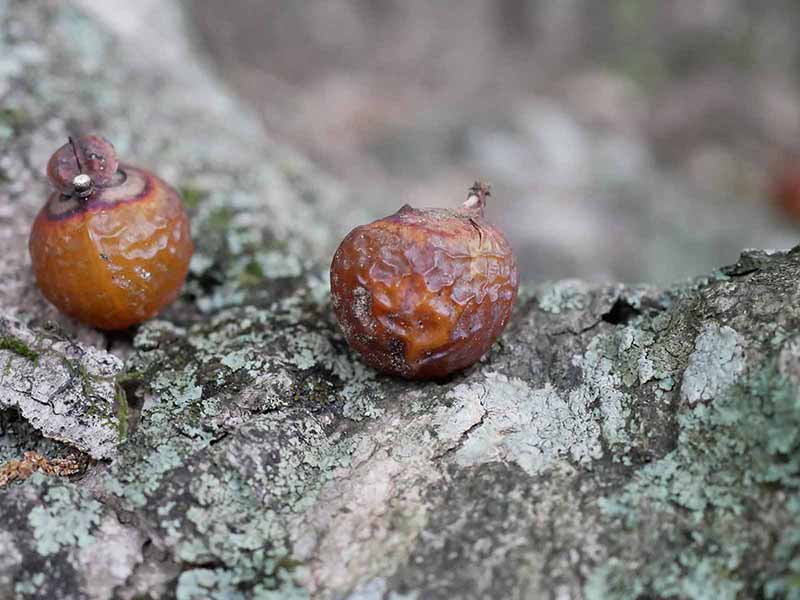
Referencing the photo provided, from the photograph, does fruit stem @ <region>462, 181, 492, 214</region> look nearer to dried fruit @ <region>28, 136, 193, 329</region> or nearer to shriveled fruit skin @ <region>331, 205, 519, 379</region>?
shriveled fruit skin @ <region>331, 205, 519, 379</region>

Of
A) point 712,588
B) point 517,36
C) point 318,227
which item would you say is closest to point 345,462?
point 712,588

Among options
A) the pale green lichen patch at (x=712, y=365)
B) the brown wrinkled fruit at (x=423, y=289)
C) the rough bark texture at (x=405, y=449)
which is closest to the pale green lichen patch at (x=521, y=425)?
the rough bark texture at (x=405, y=449)

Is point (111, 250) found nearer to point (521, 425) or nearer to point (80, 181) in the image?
point (80, 181)

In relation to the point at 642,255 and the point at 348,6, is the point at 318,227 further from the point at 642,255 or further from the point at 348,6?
the point at 348,6

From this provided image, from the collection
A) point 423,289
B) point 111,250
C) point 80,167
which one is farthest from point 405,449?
point 80,167

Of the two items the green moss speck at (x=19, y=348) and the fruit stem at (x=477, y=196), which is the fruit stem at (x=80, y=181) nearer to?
the green moss speck at (x=19, y=348)

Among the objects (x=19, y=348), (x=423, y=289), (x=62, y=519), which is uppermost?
(x=423, y=289)

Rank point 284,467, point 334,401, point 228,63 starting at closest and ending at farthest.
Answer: point 284,467, point 334,401, point 228,63

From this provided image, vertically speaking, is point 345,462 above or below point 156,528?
above
